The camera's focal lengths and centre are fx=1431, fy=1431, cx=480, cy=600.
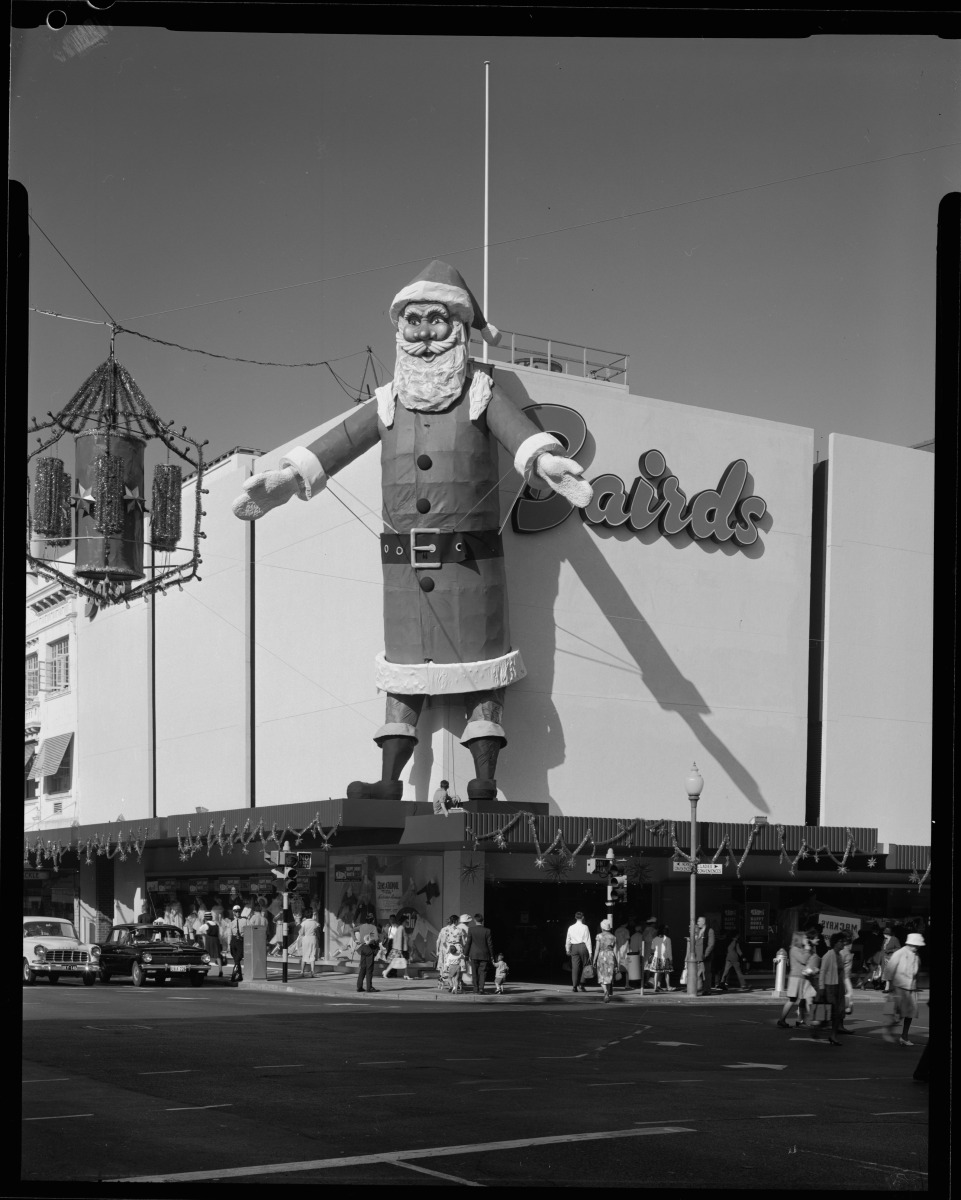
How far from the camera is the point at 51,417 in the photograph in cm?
689

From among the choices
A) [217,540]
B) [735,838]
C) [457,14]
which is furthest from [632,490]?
[457,14]

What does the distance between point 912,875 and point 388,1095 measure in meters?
23.3

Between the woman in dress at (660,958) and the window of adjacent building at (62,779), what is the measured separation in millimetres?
13884

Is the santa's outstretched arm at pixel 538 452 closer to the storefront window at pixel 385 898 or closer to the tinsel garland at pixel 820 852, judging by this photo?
the storefront window at pixel 385 898

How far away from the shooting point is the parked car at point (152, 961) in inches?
1184

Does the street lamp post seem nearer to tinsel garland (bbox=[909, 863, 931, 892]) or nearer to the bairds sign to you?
the bairds sign

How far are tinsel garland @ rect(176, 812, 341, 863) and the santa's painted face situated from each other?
58.2 feet

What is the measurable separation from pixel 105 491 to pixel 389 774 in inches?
783

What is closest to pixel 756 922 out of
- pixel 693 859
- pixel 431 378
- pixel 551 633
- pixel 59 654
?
pixel 551 633

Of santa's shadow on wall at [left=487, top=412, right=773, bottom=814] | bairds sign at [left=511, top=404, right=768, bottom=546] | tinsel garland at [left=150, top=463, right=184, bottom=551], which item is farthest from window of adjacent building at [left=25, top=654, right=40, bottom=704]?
santa's shadow on wall at [left=487, top=412, right=773, bottom=814]

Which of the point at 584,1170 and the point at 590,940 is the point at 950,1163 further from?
the point at 590,940

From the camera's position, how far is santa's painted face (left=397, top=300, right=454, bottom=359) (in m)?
9.59

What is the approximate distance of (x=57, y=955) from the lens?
30.4m

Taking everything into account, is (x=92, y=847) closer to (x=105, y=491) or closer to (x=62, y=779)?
(x=62, y=779)
